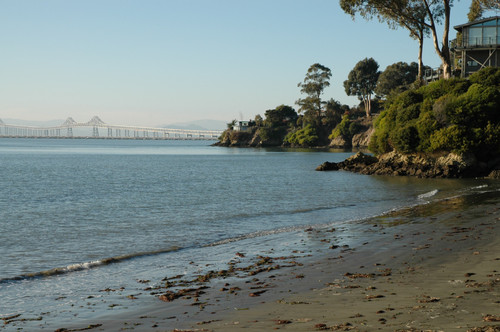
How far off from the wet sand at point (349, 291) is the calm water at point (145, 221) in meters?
1.67

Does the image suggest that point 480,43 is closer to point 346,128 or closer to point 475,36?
point 475,36

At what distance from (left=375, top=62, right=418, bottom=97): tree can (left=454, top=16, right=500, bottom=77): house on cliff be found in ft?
196

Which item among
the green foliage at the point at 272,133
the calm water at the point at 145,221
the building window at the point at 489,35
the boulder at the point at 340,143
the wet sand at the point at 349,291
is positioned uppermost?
the building window at the point at 489,35

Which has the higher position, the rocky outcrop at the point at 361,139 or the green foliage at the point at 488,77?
the green foliage at the point at 488,77

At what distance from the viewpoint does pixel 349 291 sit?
10.1 meters

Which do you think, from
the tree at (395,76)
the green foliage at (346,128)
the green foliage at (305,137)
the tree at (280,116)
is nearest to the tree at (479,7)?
the tree at (395,76)

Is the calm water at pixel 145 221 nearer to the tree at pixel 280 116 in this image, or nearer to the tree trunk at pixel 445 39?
the tree trunk at pixel 445 39

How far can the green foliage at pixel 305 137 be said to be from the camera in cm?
14988

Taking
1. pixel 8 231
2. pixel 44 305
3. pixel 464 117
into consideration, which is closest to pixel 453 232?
pixel 44 305

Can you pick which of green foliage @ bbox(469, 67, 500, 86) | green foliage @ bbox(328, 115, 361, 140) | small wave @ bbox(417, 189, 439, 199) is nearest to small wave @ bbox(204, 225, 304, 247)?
small wave @ bbox(417, 189, 439, 199)

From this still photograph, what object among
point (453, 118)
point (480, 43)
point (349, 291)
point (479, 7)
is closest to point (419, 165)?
Answer: point (453, 118)

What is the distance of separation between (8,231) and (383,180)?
1277 inches

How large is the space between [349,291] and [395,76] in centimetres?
11825

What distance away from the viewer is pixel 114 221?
24531mm
